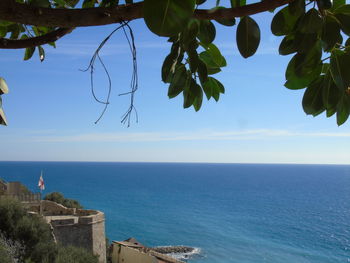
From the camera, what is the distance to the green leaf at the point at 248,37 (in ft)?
3.44

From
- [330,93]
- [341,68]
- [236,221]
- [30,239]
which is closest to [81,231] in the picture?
[30,239]

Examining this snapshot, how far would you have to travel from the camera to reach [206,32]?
1.27m

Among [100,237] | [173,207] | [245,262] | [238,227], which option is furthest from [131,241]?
[173,207]

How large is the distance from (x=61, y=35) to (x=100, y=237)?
1863 cm

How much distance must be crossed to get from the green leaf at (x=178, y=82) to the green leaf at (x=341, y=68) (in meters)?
0.52

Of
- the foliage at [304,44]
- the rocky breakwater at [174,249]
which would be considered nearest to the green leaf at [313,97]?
the foliage at [304,44]

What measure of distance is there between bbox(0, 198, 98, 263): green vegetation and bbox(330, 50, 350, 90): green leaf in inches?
586

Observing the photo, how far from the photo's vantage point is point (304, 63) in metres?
1.07

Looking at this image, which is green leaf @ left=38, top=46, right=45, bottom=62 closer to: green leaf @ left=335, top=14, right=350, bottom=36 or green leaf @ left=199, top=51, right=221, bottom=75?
green leaf @ left=199, top=51, right=221, bottom=75

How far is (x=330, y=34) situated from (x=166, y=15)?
48 centimetres

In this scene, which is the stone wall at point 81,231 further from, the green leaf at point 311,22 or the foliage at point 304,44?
the green leaf at point 311,22

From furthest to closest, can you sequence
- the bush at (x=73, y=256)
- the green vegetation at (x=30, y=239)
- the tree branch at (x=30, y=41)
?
the green vegetation at (x=30, y=239) < the bush at (x=73, y=256) < the tree branch at (x=30, y=41)

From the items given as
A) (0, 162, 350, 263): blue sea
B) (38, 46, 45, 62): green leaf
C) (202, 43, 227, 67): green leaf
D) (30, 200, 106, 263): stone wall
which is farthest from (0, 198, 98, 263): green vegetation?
(0, 162, 350, 263): blue sea

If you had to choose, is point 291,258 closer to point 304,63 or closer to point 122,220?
point 122,220
